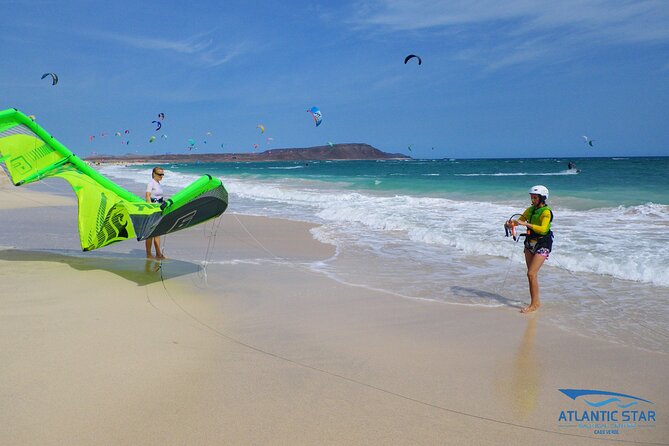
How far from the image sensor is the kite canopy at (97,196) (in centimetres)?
527

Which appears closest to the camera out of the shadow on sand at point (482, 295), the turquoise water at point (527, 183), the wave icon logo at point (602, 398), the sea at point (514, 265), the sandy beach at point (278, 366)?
the sandy beach at point (278, 366)

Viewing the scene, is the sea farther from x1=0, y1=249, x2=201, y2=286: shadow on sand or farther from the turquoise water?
the turquoise water

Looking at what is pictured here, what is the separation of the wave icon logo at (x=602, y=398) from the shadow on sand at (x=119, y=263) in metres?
4.51

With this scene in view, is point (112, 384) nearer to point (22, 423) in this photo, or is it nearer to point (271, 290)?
point (22, 423)

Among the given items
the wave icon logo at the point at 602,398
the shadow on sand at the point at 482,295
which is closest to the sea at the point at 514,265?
the shadow on sand at the point at 482,295

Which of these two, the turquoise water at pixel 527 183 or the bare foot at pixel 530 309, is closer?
the bare foot at pixel 530 309

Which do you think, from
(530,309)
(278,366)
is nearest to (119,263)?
(278,366)

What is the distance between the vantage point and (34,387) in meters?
3.09

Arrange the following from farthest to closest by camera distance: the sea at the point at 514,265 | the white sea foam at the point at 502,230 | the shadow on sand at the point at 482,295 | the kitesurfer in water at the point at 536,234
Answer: the white sea foam at the point at 502,230, the shadow on sand at the point at 482,295, the sea at the point at 514,265, the kitesurfer in water at the point at 536,234

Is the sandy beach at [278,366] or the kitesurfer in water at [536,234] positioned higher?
the kitesurfer in water at [536,234]

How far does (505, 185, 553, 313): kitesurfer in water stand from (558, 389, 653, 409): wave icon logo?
183 cm

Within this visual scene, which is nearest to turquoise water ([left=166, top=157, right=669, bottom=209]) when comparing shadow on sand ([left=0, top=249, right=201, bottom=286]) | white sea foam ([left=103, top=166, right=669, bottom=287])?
white sea foam ([left=103, top=166, right=669, bottom=287])

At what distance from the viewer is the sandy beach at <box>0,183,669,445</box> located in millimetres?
2797

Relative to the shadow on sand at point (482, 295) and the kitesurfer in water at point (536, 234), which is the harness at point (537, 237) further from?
the shadow on sand at point (482, 295)
